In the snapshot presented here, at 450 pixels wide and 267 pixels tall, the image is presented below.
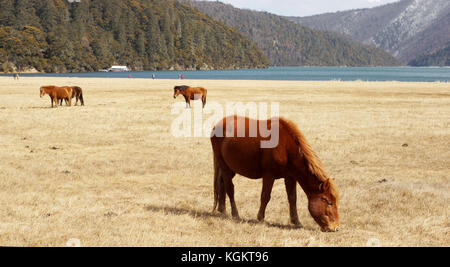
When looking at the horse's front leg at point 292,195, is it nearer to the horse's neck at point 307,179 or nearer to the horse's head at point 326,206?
the horse's neck at point 307,179

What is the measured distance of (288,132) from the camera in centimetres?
801

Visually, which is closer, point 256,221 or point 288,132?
point 288,132

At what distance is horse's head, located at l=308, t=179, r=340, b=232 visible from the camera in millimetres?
7535

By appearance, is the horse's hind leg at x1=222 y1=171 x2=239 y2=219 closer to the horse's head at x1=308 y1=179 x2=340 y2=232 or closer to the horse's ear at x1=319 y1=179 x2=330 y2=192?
the horse's head at x1=308 y1=179 x2=340 y2=232

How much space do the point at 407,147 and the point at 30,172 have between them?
14.8 metres

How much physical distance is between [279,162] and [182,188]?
5.20 m

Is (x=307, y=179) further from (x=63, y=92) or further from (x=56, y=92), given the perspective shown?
(x=56, y=92)

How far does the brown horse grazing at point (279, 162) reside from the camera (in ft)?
25.1

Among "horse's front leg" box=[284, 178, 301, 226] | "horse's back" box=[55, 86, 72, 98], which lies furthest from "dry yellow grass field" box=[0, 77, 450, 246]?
"horse's back" box=[55, 86, 72, 98]
